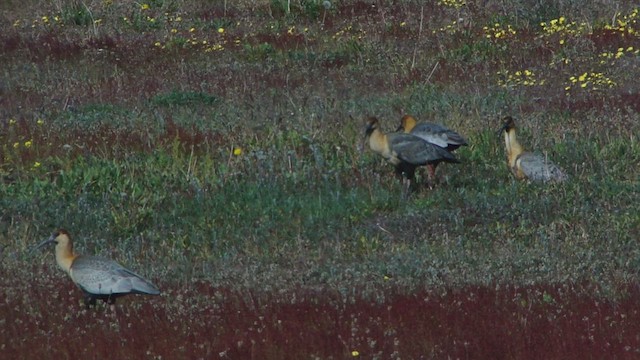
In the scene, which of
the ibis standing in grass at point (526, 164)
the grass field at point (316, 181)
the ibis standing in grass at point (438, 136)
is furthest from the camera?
the ibis standing in grass at point (438, 136)

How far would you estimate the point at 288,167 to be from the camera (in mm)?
13570

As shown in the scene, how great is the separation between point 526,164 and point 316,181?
2087mm

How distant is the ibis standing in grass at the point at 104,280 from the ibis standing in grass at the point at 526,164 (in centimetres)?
511

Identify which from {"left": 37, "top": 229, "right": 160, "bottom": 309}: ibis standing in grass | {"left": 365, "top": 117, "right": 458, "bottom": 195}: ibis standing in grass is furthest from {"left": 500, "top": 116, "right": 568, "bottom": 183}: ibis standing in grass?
{"left": 37, "top": 229, "right": 160, "bottom": 309}: ibis standing in grass

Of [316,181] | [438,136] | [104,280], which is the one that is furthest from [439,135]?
[104,280]

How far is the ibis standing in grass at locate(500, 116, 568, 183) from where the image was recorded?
12570mm

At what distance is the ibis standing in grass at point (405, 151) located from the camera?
41.7 feet

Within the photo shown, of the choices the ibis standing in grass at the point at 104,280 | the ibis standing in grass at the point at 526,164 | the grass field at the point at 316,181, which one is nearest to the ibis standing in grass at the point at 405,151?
the grass field at the point at 316,181

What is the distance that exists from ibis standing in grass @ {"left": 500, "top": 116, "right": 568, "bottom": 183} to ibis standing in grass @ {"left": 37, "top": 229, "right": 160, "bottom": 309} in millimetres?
5108

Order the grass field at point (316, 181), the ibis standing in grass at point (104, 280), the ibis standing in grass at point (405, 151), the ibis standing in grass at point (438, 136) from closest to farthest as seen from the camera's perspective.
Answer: the grass field at point (316, 181)
the ibis standing in grass at point (104, 280)
the ibis standing in grass at point (405, 151)
the ibis standing in grass at point (438, 136)

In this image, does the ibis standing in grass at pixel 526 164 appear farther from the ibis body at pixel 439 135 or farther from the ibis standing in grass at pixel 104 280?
the ibis standing in grass at pixel 104 280

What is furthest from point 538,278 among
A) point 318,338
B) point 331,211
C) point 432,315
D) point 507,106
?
A: point 507,106

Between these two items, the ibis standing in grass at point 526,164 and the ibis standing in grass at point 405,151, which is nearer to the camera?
the ibis standing in grass at point 526,164

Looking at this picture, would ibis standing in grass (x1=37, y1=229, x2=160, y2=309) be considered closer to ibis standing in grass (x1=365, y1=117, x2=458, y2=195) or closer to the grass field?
the grass field
